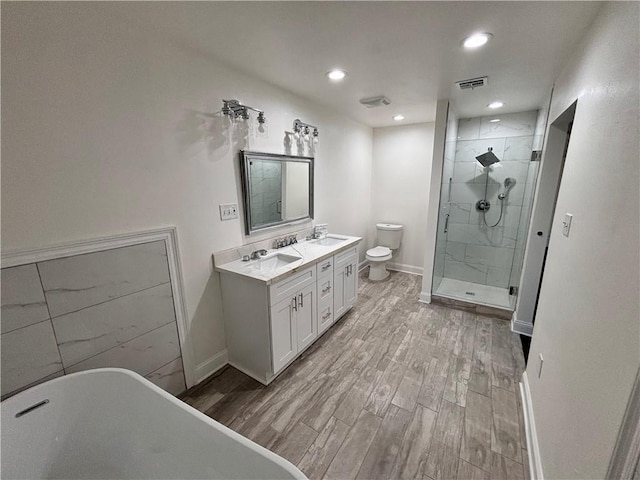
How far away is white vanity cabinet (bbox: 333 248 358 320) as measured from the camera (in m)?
2.72

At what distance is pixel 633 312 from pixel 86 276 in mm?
2254

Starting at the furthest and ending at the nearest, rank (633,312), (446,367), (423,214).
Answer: (423,214)
(446,367)
(633,312)

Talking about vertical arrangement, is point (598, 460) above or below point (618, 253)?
below

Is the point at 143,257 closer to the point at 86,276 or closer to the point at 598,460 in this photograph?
the point at 86,276

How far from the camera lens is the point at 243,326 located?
2.10 metres

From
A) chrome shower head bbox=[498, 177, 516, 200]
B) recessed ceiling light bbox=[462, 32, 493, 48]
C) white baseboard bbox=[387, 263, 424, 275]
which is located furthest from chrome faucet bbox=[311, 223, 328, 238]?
chrome shower head bbox=[498, 177, 516, 200]

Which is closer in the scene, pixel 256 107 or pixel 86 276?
pixel 86 276

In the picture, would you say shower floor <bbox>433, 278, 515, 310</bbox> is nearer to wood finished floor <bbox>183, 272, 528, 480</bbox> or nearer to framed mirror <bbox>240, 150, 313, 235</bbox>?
wood finished floor <bbox>183, 272, 528, 480</bbox>

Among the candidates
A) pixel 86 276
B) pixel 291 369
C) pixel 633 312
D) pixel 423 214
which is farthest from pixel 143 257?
pixel 423 214

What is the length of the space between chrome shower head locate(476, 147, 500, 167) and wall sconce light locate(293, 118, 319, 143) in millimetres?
2200

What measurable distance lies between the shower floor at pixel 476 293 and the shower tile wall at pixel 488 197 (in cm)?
13

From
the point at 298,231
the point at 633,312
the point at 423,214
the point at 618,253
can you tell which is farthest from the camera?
the point at 423,214

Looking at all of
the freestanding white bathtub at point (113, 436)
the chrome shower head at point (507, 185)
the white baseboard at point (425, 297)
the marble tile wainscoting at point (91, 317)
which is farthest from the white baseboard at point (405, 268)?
the freestanding white bathtub at point (113, 436)

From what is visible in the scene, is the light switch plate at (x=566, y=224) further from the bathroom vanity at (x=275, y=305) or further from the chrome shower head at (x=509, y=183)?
the chrome shower head at (x=509, y=183)
